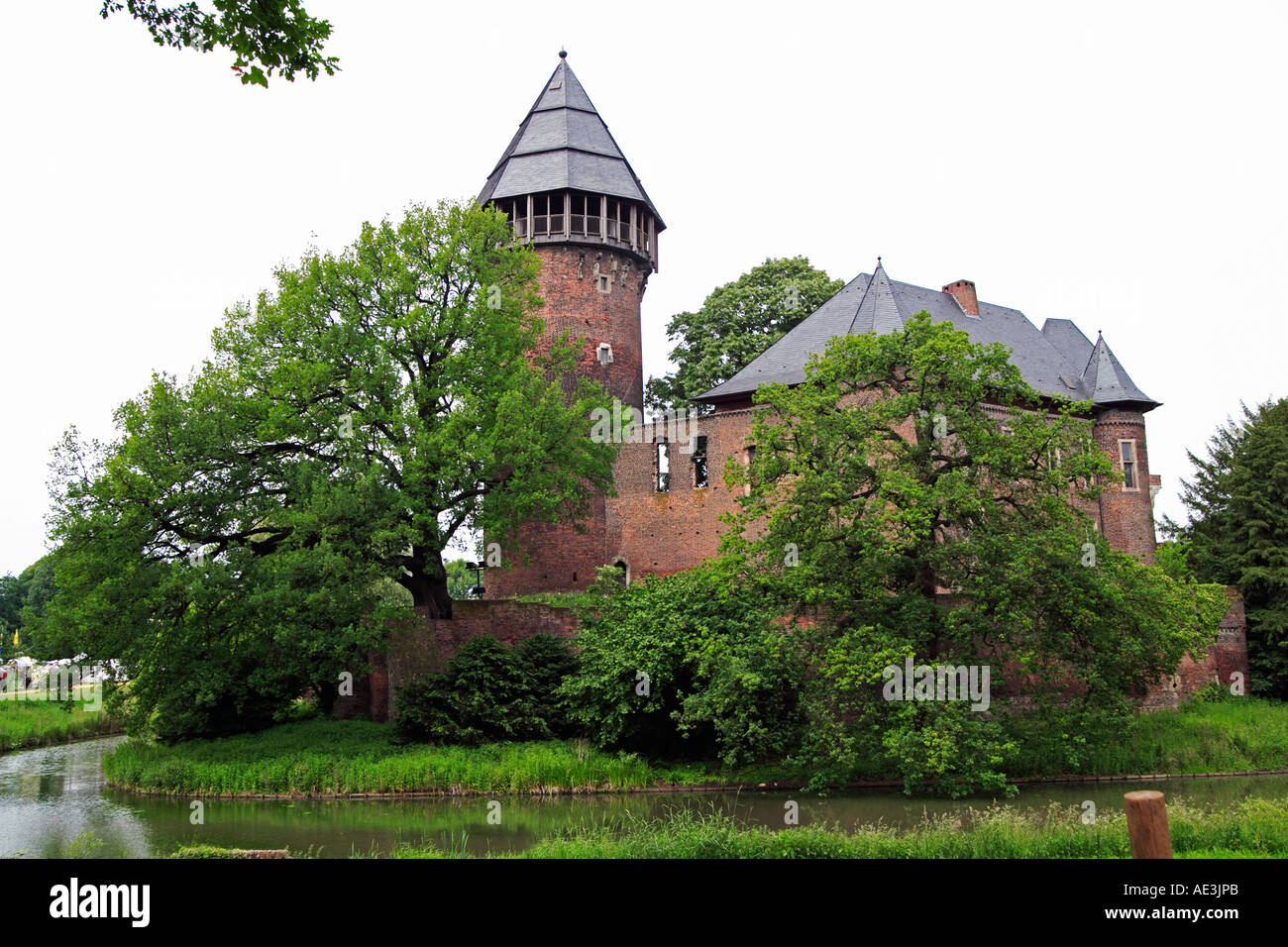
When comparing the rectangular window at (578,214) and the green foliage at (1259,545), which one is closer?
the green foliage at (1259,545)

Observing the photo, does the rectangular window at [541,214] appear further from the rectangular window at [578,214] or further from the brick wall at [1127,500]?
the brick wall at [1127,500]

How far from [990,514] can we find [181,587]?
45.4ft

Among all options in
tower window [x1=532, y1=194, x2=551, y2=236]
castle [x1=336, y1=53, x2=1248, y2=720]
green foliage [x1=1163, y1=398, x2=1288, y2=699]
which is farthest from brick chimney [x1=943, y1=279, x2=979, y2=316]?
tower window [x1=532, y1=194, x2=551, y2=236]

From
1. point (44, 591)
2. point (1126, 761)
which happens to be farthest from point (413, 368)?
point (44, 591)

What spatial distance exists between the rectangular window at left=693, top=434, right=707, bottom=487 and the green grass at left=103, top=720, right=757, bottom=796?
9.53 meters

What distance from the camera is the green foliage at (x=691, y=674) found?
58.9ft

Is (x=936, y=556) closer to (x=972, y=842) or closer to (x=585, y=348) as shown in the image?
(x=972, y=842)

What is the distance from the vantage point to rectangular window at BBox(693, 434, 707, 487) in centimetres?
2722

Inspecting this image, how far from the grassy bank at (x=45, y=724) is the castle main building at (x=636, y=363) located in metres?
11.3

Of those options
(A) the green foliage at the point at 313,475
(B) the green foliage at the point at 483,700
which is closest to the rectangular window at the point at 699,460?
(A) the green foliage at the point at 313,475

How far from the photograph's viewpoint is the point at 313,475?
1978 cm

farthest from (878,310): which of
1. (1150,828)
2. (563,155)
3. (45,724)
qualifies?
(45,724)

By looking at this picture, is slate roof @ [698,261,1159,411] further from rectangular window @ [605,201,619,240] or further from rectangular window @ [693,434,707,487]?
rectangular window @ [605,201,619,240]
